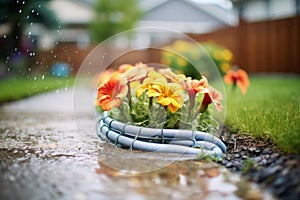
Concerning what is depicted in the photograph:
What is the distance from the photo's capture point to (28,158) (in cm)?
277

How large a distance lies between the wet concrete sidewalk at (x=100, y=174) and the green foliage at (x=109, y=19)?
21.4 m

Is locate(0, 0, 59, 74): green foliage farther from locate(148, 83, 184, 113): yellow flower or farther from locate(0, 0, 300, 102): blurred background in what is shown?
locate(148, 83, 184, 113): yellow flower

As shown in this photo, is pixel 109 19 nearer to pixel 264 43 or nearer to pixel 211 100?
pixel 264 43

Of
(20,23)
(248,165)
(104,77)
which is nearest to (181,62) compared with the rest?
(104,77)

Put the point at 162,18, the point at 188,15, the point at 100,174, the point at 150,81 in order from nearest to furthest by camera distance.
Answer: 1. the point at 100,174
2. the point at 150,81
3. the point at 162,18
4. the point at 188,15

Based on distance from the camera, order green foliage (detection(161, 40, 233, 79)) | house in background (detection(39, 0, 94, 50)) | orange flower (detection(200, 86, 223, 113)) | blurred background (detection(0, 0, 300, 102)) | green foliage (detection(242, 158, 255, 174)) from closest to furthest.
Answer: green foliage (detection(242, 158, 255, 174)), orange flower (detection(200, 86, 223, 113)), green foliage (detection(161, 40, 233, 79)), blurred background (detection(0, 0, 300, 102)), house in background (detection(39, 0, 94, 50))

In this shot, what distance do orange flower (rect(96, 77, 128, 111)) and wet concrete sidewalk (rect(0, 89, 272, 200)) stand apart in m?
0.31

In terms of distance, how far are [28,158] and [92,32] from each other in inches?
912

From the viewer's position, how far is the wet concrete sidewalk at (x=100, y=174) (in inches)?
79.9

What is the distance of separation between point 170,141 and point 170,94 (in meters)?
0.32

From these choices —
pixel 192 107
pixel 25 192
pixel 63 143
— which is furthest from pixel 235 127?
pixel 25 192

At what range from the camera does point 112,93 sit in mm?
3195

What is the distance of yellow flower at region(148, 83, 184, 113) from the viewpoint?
2.91 metres

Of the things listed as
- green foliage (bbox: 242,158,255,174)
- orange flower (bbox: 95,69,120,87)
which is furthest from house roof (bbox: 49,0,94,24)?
green foliage (bbox: 242,158,255,174)
